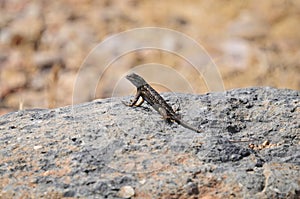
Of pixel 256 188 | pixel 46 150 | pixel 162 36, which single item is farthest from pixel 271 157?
pixel 162 36

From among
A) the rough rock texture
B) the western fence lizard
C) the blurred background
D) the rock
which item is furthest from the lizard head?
the blurred background

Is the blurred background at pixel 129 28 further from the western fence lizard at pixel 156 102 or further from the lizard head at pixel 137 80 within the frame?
the western fence lizard at pixel 156 102

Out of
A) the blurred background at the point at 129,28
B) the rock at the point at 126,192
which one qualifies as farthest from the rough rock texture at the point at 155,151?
the blurred background at the point at 129,28

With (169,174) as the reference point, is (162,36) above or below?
above

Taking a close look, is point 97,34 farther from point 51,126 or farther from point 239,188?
point 239,188

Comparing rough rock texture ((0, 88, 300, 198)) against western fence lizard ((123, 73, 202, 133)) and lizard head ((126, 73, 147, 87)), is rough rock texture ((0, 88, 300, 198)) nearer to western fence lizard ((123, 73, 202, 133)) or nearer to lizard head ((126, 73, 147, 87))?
western fence lizard ((123, 73, 202, 133))

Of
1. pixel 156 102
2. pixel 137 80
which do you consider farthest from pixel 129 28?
pixel 156 102
